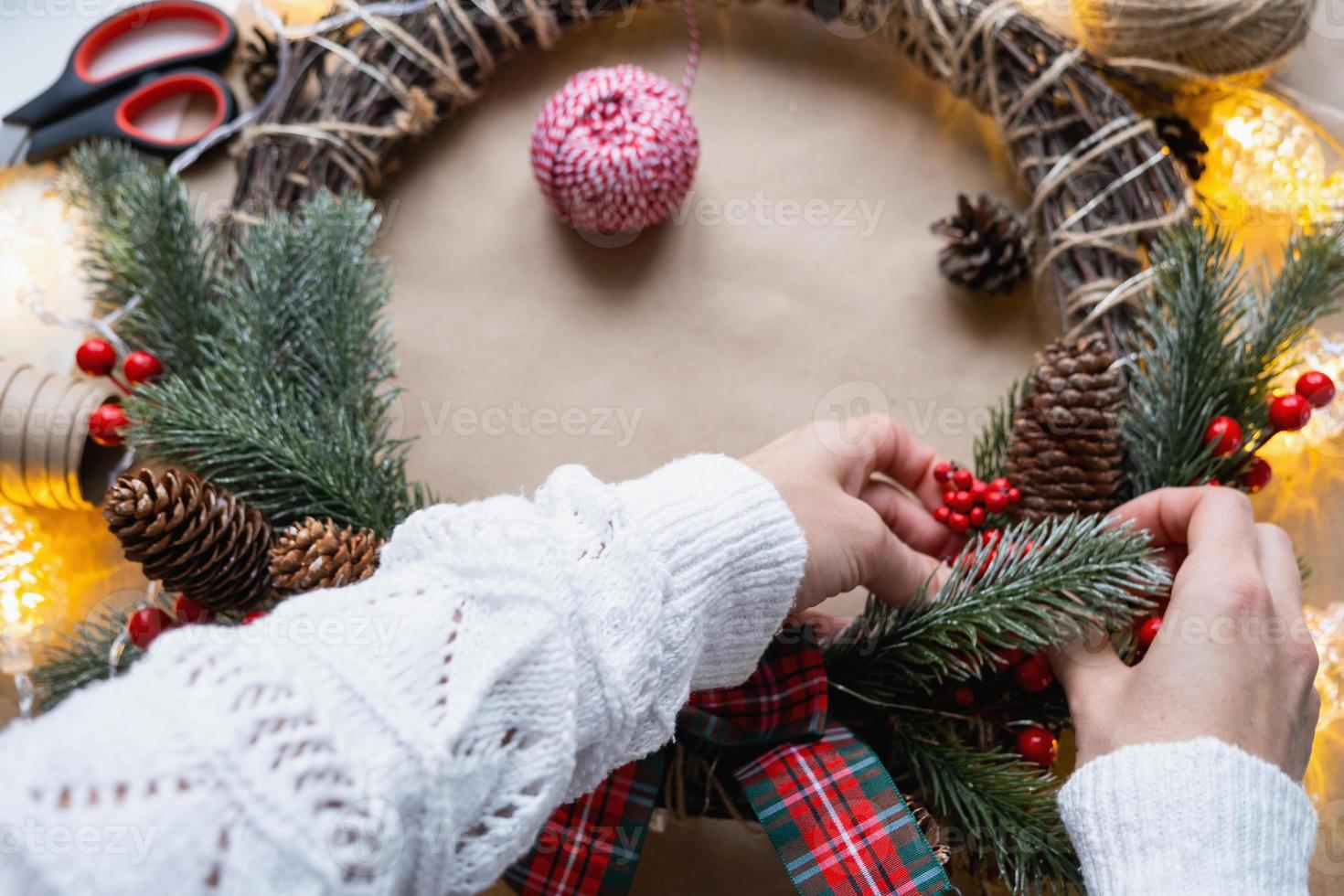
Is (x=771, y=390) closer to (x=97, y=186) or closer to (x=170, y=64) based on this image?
(x=97, y=186)

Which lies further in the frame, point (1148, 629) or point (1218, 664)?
point (1148, 629)

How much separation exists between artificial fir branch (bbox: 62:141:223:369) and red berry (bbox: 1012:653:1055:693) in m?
0.79

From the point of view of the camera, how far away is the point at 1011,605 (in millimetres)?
758

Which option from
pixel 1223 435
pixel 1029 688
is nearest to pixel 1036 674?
pixel 1029 688

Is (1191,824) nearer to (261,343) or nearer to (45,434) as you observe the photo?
(261,343)

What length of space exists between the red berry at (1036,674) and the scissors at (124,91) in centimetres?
104

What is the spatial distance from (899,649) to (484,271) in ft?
2.05

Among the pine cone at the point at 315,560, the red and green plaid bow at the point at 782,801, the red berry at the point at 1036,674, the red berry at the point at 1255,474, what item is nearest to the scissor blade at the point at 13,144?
the pine cone at the point at 315,560

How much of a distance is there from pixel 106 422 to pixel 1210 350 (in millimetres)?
974

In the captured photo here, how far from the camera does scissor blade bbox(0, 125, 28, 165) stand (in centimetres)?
116

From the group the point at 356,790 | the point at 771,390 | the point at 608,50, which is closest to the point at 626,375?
the point at 771,390

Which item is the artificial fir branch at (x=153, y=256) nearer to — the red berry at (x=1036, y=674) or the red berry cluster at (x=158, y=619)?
the red berry cluster at (x=158, y=619)

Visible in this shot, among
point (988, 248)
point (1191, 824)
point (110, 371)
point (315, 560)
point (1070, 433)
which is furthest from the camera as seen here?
point (988, 248)

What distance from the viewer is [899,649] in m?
0.80
